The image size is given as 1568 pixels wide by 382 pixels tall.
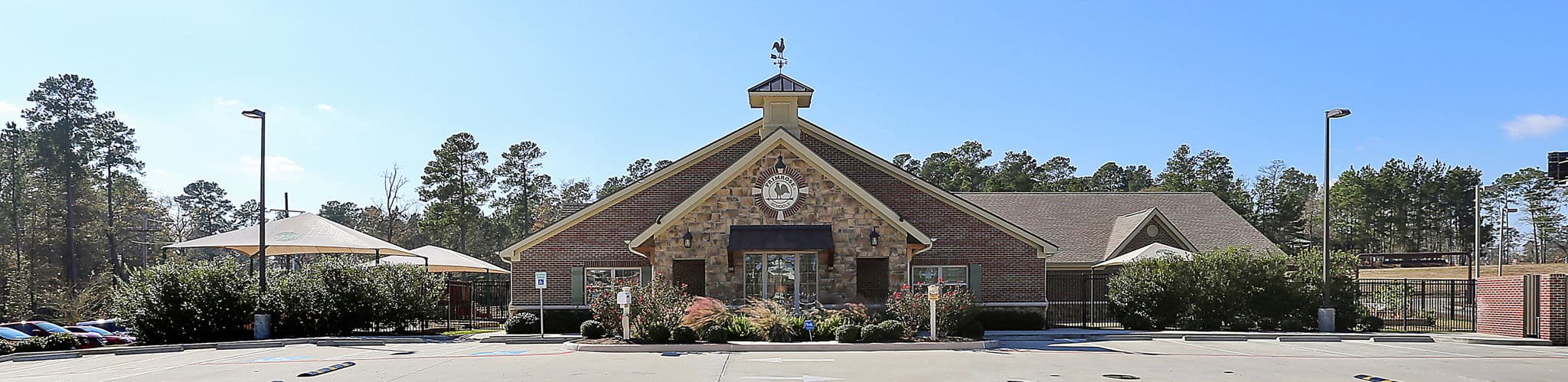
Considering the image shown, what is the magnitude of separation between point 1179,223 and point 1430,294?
466 inches

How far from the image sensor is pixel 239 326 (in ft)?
81.0

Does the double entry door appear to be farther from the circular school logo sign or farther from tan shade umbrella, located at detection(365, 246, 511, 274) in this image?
tan shade umbrella, located at detection(365, 246, 511, 274)

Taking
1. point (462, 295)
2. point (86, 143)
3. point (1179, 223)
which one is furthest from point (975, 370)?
point (86, 143)

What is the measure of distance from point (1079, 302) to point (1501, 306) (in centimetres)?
936

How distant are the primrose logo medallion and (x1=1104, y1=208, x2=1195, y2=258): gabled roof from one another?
12.8 m

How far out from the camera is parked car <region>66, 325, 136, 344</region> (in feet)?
84.7

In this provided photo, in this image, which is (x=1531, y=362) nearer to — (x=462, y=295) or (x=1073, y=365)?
(x=1073, y=365)

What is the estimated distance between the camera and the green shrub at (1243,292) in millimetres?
26172

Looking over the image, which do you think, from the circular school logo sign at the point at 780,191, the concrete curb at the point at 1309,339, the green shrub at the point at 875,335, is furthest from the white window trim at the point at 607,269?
the concrete curb at the point at 1309,339

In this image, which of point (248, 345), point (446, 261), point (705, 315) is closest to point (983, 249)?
point (705, 315)

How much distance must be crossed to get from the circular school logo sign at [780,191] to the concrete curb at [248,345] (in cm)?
1024

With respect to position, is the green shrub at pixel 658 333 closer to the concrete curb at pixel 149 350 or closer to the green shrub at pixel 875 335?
the green shrub at pixel 875 335

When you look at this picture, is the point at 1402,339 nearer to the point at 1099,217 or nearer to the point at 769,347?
the point at 769,347

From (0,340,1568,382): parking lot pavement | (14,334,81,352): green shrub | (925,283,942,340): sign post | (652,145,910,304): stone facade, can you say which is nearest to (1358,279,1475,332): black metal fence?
(0,340,1568,382): parking lot pavement
